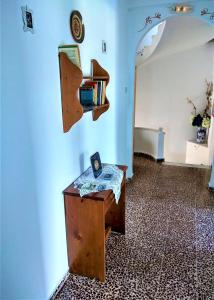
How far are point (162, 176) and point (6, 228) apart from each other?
282cm

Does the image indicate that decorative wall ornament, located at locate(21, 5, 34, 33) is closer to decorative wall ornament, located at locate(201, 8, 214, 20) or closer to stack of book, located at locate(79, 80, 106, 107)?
stack of book, located at locate(79, 80, 106, 107)

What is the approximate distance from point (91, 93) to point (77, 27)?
1.59ft

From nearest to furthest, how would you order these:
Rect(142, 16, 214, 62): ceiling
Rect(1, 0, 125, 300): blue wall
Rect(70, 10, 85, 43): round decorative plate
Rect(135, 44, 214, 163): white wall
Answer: Rect(1, 0, 125, 300): blue wall < Rect(70, 10, 85, 43): round decorative plate < Rect(142, 16, 214, 62): ceiling < Rect(135, 44, 214, 163): white wall

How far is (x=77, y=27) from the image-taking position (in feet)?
5.48

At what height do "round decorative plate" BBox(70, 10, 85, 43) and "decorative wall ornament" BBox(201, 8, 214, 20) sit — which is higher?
"decorative wall ornament" BBox(201, 8, 214, 20)

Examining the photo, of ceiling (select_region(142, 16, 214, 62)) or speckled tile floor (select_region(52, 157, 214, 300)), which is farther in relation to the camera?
ceiling (select_region(142, 16, 214, 62))

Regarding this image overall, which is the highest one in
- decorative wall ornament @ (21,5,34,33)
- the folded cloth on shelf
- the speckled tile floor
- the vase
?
decorative wall ornament @ (21,5,34,33)

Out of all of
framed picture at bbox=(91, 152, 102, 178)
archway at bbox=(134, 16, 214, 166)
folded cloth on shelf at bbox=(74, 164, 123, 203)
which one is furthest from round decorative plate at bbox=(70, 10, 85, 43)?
archway at bbox=(134, 16, 214, 166)

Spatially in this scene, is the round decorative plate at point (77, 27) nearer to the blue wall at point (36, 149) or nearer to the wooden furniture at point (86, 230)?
the blue wall at point (36, 149)

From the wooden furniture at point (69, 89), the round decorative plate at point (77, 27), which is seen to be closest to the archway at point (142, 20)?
the round decorative plate at point (77, 27)

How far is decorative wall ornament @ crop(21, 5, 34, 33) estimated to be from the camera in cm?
114

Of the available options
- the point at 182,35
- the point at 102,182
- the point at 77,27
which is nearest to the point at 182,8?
the point at 182,35

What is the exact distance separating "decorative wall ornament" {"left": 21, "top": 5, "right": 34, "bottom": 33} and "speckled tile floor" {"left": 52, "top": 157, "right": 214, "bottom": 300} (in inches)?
68.0

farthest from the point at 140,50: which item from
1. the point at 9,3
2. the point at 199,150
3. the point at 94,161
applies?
the point at 9,3
